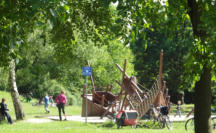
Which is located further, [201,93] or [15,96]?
[15,96]

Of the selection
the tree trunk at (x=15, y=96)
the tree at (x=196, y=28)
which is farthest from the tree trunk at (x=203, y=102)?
the tree trunk at (x=15, y=96)

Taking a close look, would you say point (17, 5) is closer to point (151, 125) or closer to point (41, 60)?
point (151, 125)

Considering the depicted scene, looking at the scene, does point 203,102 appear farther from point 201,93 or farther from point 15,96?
point 15,96

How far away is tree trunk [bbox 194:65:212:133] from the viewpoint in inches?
278

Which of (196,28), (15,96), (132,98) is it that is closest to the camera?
(196,28)

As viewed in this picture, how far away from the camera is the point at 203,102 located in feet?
23.2

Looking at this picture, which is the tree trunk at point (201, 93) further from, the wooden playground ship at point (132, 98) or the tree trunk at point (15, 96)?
the tree trunk at point (15, 96)

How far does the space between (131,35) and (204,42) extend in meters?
1.27

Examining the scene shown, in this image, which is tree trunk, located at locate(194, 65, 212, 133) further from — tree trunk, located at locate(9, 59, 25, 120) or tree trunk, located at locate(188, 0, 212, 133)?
tree trunk, located at locate(9, 59, 25, 120)

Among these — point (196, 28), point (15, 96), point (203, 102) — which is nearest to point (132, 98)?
point (15, 96)

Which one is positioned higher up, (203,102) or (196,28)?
(196,28)

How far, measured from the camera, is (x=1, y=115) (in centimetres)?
1908

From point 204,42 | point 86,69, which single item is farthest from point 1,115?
point 204,42

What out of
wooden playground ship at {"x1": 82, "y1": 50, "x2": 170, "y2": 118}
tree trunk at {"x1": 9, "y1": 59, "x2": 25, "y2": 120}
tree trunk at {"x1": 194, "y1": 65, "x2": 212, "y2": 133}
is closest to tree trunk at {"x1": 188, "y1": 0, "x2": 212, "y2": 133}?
tree trunk at {"x1": 194, "y1": 65, "x2": 212, "y2": 133}
